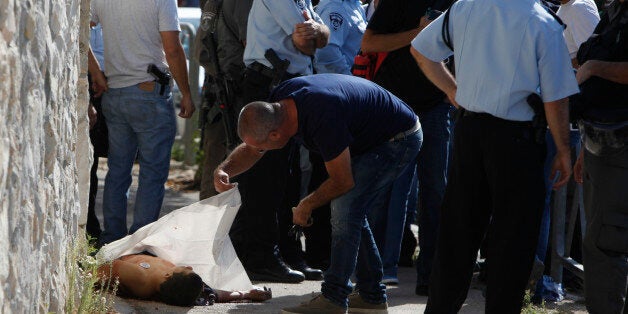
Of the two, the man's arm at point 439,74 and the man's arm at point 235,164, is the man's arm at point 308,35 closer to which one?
the man's arm at point 235,164

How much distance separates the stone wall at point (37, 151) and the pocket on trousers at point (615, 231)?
8.18 ft

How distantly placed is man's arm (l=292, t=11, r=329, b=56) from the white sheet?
4.34 feet

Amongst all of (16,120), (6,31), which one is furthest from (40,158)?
(6,31)

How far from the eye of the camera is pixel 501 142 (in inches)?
177

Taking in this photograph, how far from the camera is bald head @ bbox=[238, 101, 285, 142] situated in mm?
4754

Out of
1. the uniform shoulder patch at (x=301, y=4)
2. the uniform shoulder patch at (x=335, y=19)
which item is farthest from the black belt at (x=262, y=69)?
the uniform shoulder patch at (x=335, y=19)

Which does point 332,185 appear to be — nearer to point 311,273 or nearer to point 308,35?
point 308,35

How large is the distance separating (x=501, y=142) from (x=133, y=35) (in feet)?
9.73

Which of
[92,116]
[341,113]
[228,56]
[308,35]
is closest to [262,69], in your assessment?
[308,35]

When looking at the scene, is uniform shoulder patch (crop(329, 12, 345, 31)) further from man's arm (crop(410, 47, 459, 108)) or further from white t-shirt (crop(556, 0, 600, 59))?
man's arm (crop(410, 47, 459, 108))

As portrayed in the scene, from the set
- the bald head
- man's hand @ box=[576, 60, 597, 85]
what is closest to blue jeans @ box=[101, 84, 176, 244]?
the bald head

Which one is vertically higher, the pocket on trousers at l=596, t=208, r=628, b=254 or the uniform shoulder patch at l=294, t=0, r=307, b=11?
the uniform shoulder patch at l=294, t=0, r=307, b=11

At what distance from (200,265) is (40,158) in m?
2.06

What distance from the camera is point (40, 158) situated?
12.2 feet
